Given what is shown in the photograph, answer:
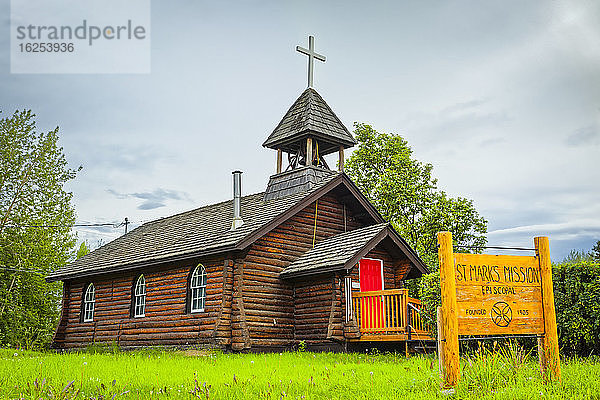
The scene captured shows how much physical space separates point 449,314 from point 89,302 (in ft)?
65.7

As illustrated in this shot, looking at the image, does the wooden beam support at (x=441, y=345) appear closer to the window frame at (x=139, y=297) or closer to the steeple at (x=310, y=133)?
the steeple at (x=310, y=133)

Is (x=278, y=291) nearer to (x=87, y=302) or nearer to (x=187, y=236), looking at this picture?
(x=187, y=236)

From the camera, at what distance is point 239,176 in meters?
22.6

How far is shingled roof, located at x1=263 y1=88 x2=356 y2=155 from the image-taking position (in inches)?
944

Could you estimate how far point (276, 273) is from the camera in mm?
20984

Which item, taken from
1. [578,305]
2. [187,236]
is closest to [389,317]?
[578,305]

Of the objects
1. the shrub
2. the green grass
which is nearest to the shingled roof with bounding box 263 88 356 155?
the shrub

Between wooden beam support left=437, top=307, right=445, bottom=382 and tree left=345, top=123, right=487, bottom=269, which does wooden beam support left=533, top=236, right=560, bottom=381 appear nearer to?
wooden beam support left=437, top=307, right=445, bottom=382

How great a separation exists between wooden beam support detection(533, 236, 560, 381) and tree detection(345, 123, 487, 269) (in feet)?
58.6

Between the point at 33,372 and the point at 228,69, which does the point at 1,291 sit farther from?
the point at 33,372

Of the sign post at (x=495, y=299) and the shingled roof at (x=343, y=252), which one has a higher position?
the shingled roof at (x=343, y=252)

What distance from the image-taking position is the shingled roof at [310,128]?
24.0 meters

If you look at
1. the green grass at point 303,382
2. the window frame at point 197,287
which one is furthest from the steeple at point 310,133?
the green grass at point 303,382

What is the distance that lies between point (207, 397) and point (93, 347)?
14.8 meters
